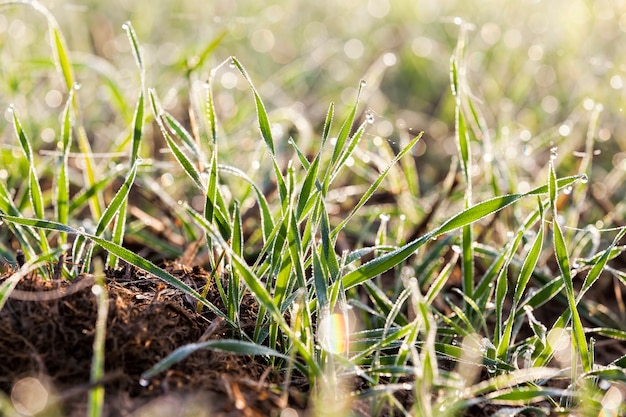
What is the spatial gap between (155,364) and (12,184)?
868 mm

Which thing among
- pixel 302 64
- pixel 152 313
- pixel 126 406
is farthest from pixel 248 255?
pixel 302 64

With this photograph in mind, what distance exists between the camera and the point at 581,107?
2.41m

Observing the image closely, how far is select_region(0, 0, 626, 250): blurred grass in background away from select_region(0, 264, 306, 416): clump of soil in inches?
30.0

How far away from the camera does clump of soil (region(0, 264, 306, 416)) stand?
0.87 meters

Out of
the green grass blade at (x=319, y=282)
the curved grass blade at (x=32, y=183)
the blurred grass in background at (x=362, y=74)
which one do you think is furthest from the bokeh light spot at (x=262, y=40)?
the green grass blade at (x=319, y=282)

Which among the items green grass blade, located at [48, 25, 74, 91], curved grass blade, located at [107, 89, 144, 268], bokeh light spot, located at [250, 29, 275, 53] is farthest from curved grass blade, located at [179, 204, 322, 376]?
bokeh light spot, located at [250, 29, 275, 53]

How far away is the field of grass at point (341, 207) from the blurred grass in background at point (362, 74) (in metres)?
0.01

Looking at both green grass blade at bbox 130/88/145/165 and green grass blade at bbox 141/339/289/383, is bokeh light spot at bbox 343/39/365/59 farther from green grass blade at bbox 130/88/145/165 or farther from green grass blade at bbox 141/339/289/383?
green grass blade at bbox 141/339/289/383

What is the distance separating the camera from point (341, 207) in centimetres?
191

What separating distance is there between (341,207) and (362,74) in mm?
1253

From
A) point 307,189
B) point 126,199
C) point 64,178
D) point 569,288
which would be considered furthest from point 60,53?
point 569,288

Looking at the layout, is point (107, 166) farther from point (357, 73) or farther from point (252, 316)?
point (357, 73)

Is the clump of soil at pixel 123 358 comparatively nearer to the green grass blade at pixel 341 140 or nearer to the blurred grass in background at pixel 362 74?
the green grass blade at pixel 341 140

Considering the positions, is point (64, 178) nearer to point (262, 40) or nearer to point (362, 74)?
point (362, 74)
